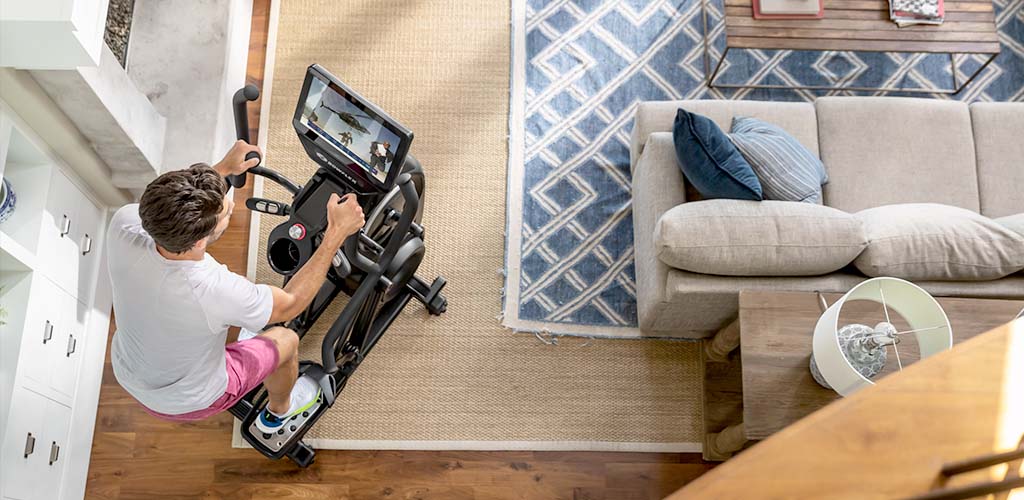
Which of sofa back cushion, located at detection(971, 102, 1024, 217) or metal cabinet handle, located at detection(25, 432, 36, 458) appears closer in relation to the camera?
metal cabinet handle, located at detection(25, 432, 36, 458)

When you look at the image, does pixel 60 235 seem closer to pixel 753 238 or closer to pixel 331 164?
pixel 331 164

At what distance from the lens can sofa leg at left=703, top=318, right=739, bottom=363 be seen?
8.06 ft

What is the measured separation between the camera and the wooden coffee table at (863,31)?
291 centimetres

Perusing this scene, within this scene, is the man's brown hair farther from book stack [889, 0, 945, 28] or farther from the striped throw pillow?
book stack [889, 0, 945, 28]

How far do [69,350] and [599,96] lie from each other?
2222 millimetres

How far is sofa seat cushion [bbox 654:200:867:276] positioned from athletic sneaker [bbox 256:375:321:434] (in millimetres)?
1243

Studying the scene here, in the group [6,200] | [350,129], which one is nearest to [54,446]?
[6,200]

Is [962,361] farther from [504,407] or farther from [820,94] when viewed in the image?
[820,94]

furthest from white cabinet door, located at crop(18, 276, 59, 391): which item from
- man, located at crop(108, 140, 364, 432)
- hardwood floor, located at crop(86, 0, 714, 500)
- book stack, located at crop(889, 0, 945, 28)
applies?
book stack, located at crop(889, 0, 945, 28)

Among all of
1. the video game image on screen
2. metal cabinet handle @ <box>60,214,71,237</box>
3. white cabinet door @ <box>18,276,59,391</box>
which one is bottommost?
white cabinet door @ <box>18,276,59,391</box>

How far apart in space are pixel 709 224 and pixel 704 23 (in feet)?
4.58

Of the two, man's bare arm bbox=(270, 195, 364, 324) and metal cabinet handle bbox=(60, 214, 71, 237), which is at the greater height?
man's bare arm bbox=(270, 195, 364, 324)

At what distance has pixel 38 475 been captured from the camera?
7.68 ft

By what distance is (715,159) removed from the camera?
2.36 metres
